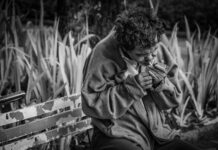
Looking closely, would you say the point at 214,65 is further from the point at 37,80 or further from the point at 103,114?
the point at 103,114

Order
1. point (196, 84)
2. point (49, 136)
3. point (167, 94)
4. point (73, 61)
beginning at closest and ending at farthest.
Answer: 1. point (167, 94)
2. point (49, 136)
3. point (73, 61)
4. point (196, 84)

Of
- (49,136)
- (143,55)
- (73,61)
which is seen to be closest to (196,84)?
(73,61)

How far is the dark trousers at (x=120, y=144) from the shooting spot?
1693mm

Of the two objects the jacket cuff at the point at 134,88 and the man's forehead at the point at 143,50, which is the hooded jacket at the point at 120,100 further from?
the man's forehead at the point at 143,50

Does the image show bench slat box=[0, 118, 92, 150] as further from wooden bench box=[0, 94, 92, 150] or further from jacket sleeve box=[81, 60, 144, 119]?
jacket sleeve box=[81, 60, 144, 119]

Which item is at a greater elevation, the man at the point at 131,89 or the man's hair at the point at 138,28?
the man's hair at the point at 138,28

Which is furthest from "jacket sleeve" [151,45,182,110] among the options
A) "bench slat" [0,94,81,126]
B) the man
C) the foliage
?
the foliage

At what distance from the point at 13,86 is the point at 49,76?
18.4 inches

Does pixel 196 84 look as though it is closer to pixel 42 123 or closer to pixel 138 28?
pixel 42 123

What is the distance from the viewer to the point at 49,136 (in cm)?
251

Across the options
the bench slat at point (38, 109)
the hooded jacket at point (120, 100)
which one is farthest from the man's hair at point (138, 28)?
the bench slat at point (38, 109)

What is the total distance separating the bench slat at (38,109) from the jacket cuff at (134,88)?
93 cm

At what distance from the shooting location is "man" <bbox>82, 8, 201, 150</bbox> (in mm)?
1667

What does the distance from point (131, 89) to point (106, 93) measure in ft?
0.43
